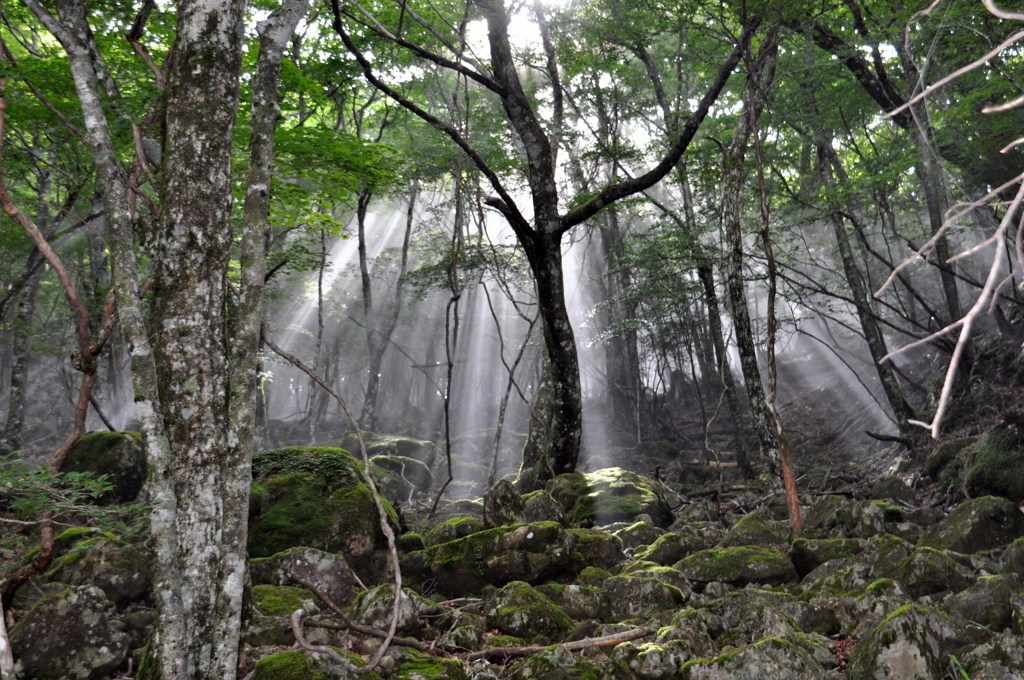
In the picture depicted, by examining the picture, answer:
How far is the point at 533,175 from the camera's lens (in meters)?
10.2

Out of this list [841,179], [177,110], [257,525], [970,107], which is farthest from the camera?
[841,179]

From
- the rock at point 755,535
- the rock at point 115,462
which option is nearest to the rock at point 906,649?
the rock at point 755,535

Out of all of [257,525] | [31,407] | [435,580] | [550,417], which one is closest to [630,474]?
[550,417]

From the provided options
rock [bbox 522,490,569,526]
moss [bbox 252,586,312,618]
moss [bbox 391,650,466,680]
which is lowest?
moss [bbox 391,650,466,680]

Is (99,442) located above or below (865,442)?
above

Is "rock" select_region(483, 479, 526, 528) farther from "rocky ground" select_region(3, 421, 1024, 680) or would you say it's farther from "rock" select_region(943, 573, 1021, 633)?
"rock" select_region(943, 573, 1021, 633)

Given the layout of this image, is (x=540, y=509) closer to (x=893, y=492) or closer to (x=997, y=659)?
(x=893, y=492)

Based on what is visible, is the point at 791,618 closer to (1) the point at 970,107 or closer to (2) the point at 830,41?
(1) the point at 970,107

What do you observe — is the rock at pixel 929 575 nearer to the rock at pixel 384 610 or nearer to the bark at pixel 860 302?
the rock at pixel 384 610

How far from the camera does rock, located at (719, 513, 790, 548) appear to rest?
8.15 metres

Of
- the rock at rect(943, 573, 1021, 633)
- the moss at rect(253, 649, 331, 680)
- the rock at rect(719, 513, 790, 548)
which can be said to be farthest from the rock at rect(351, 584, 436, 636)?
the rock at rect(719, 513, 790, 548)

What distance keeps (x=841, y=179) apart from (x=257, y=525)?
14643 millimetres

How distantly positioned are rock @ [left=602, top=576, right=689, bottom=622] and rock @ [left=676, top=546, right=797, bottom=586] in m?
0.68

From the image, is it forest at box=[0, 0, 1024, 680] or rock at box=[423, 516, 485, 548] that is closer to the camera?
forest at box=[0, 0, 1024, 680]
